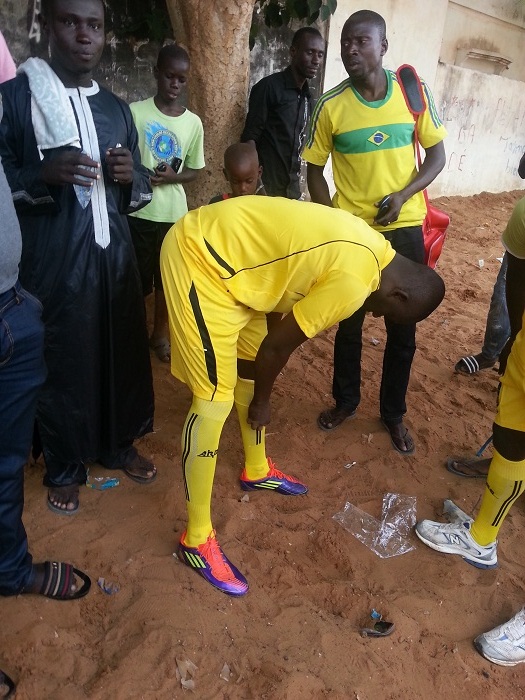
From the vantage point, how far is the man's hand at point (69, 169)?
2023mm

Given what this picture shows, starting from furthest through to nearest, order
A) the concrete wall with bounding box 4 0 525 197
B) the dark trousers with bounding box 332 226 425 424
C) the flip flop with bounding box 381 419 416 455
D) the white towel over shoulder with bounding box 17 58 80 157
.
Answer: the concrete wall with bounding box 4 0 525 197 < the flip flop with bounding box 381 419 416 455 < the dark trousers with bounding box 332 226 425 424 < the white towel over shoulder with bounding box 17 58 80 157

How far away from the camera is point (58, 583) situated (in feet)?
7.16

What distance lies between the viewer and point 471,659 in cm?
216

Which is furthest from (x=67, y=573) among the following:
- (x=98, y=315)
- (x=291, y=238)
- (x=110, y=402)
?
(x=291, y=238)

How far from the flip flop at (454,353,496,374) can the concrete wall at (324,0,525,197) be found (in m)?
4.08

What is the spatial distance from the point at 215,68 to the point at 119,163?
2.23m

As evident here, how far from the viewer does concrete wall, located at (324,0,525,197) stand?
8.13 metres

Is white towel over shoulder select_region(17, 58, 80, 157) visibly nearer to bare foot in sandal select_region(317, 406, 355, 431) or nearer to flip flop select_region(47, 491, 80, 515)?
flip flop select_region(47, 491, 80, 515)

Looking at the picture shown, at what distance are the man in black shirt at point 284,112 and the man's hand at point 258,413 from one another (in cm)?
251

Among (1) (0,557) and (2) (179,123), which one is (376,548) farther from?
(2) (179,123)

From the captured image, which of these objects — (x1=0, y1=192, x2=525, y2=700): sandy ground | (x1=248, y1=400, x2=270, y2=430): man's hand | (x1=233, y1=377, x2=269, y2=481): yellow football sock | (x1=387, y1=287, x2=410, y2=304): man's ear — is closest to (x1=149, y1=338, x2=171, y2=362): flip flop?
(x1=0, y1=192, x2=525, y2=700): sandy ground

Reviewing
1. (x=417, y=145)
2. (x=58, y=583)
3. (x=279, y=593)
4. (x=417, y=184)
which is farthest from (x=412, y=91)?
(x=58, y=583)

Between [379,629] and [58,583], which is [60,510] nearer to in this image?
[58,583]

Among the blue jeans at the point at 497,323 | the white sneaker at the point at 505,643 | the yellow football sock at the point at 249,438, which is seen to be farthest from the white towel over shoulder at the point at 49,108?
the blue jeans at the point at 497,323
